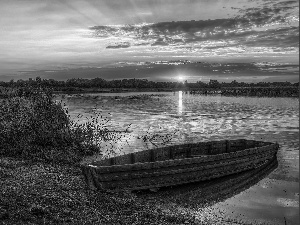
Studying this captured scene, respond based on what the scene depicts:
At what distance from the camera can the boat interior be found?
15.1 meters

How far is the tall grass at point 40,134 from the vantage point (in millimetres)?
18016

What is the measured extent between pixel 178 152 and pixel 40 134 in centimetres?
794

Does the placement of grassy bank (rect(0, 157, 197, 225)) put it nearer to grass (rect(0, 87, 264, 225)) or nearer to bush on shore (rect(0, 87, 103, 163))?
grass (rect(0, 87, 264, 225))

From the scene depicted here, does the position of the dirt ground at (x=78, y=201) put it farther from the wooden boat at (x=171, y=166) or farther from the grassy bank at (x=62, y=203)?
the wooden boat at (x=171, y=166)

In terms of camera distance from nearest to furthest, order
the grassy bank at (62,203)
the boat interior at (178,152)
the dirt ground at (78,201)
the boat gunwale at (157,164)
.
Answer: the grassy bank at (62,203) < the dirt ground at (78,201) < the boat gunwale at (157,164) < the boat interior at (178,152)

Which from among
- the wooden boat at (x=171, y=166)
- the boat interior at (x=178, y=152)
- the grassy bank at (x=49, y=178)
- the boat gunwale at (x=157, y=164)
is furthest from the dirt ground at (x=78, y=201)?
the boat interior at (x=178, y=152)

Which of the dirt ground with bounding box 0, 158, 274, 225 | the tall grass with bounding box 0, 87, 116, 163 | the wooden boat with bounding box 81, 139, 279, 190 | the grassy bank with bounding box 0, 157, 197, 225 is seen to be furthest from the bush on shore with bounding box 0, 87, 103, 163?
the wooden boat with bounding box 81, 139, 279, 190

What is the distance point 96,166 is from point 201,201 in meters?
4.50

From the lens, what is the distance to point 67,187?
12.1m

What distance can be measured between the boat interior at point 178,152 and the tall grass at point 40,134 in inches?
142

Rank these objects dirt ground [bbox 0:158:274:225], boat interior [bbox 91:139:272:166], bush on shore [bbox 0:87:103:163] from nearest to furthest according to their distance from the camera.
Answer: dirt ground [bbox 0:158:274:225] < boat interior [bbox 91:139:272:166] < bush on shore [bbox 0:87:103:163]

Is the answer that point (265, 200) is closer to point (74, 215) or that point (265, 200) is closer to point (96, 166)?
point (96, 166)

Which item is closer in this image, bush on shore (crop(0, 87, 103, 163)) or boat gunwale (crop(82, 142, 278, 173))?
boat gunwale (crop(82, 142, 278, 173))

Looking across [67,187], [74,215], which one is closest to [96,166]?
[67,187]
